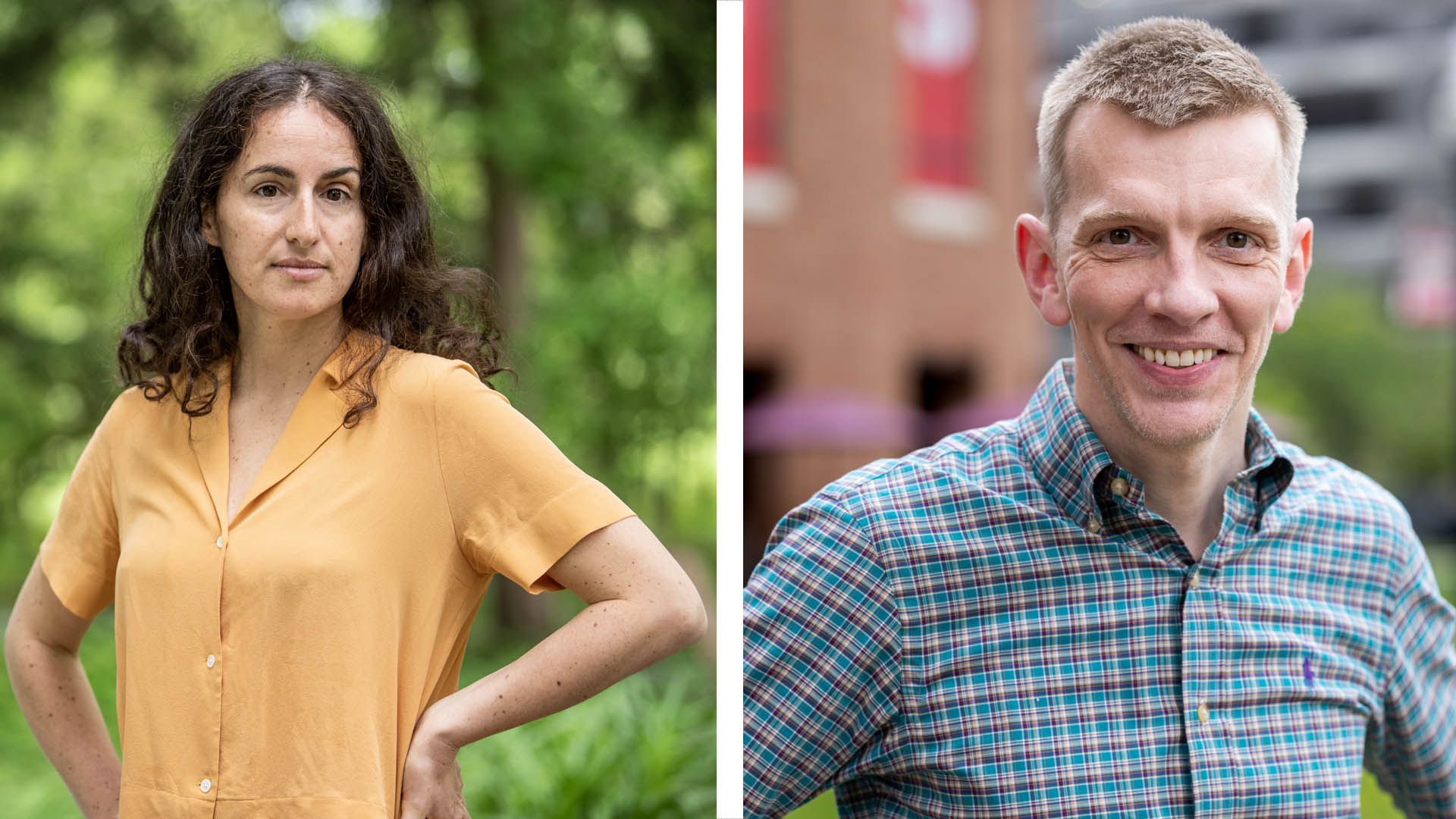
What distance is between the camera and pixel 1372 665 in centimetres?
251

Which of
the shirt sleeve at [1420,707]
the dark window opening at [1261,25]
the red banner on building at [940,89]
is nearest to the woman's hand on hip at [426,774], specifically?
the shirt sleeve at [1420,707]

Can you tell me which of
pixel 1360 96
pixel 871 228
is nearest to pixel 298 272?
pixel 871 228

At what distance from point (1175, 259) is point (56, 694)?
75.4 inches

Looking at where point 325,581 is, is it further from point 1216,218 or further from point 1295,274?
point 1295,274

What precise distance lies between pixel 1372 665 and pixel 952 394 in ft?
47.2

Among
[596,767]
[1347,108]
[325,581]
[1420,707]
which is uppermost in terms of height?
[1347,108]

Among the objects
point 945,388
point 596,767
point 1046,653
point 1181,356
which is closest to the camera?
point 1181,356

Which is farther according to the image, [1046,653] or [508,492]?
[1046,653]

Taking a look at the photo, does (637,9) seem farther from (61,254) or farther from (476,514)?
(476,514)

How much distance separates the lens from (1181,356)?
223cm

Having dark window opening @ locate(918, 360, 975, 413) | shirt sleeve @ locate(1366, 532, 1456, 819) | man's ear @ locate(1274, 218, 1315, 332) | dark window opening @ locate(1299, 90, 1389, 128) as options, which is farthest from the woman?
dark window opening @ locate(1299, 90, 1389, 128)

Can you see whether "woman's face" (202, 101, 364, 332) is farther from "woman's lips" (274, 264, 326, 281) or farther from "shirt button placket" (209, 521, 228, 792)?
"shirt button placket" (209, 521, 228, 792)

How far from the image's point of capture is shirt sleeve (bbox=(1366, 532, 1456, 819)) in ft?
8.45

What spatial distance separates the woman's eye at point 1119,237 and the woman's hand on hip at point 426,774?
1.24 metres
